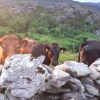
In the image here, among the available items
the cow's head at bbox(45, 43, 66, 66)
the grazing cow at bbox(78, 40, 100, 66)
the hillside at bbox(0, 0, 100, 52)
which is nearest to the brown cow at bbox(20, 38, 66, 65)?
the cow's head at bbox(45, 43, 66, 66)

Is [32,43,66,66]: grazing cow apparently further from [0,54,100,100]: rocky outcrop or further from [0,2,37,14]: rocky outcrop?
[0,2,37,14]: rocky outcrop

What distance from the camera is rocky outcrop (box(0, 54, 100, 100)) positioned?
19.3 feet

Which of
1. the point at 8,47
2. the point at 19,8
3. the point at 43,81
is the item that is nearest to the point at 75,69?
the point at 43,81

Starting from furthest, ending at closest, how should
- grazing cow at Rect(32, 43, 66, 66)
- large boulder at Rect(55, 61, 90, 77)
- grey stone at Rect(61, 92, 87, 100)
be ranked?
grazing cow at Rect(32, 43, 66, 66), large boulder at Rect(55, 61, 90, 77), grey stone at Rect(61, 92, 87, 100)

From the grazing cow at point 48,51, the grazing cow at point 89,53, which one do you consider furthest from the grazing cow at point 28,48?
the grazing cow at point 89,53

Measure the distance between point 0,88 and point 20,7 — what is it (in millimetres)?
57447

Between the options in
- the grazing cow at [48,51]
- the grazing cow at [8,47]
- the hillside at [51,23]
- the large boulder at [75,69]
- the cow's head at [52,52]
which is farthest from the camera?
the hillside at [51,23]

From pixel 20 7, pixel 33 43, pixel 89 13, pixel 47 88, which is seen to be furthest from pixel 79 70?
pixel 89 13

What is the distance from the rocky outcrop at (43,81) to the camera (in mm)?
5895

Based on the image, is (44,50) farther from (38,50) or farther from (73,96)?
(73,96)

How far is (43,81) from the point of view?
6.01m

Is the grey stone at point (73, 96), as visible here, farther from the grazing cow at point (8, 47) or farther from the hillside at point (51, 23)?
the hillside at point (51, 23)

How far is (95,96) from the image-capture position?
699 cm

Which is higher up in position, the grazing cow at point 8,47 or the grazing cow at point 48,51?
the grazing cow at point 8,47
